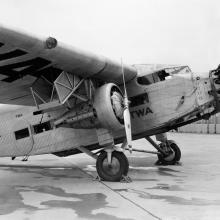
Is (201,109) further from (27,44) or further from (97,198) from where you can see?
(27,44)

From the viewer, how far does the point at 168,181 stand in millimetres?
9305

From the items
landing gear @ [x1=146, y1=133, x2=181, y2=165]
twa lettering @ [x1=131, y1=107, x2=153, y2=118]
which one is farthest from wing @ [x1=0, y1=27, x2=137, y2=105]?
landing gear @ [x1=146, y1=133, x2=181, y2=165]

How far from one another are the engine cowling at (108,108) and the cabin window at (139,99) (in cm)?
121

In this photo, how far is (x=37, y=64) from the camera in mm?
8305

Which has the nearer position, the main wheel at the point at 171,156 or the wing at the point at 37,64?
the wing at the point at 37,64

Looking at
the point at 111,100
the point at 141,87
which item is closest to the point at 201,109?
the point at 141,87

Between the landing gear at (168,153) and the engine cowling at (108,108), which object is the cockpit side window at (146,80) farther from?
the landing gear at (168,153)

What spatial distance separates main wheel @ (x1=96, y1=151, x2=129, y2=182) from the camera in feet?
30.8

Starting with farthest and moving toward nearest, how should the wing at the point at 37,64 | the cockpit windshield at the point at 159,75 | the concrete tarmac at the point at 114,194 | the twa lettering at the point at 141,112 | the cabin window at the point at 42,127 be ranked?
the cabin window at the point at 42,127
the cockpit windshield at the point at 159,75
the twa lettering at the point at 141,112
the wing at the point at 37,64
the concrete tarmac at the point at 114,194

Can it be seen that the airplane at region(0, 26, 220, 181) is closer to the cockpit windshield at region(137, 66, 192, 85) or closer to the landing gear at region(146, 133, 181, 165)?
the cockpit windshield at region(137, 66, 192, 85)

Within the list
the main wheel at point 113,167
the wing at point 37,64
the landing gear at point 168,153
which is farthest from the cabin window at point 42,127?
the landing gear at point 168,153

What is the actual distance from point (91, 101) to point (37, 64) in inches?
68.9

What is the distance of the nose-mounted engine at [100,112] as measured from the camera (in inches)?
350

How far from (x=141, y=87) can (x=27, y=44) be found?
411cm
